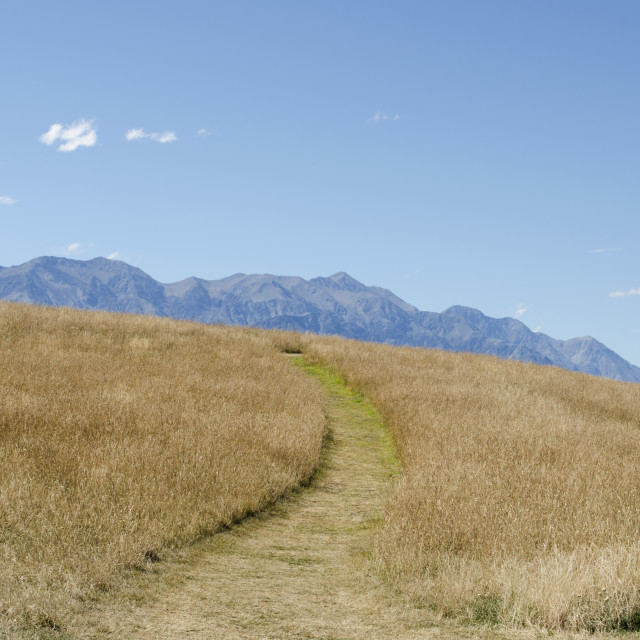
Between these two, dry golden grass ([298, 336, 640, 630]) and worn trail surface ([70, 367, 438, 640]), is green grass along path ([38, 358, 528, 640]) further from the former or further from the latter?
dry golden grass ([298, 336, 640, 630])

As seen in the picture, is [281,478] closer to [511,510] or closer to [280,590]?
[280,590]

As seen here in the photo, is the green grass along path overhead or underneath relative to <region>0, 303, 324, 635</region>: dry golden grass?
underneath

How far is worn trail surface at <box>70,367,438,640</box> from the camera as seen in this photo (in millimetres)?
4758

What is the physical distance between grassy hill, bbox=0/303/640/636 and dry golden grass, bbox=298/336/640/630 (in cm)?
2

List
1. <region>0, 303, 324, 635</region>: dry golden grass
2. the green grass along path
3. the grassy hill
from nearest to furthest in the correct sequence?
the green grass along path, the grassy hill, <region>0, 303, 324, 635</region>: dry golden grass

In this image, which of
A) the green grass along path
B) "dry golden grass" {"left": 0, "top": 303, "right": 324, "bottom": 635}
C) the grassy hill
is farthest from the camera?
"dry golden grass" {"left": 0, "top": 303, "right": 324, "bottom": 635}

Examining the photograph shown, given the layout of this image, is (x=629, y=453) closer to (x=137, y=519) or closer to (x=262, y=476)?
(x=262, y=476)

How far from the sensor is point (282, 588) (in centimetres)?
575

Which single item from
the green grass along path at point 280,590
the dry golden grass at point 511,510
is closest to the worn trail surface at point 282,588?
the green grass along path at point 280,590

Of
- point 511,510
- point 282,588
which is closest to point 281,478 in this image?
point 282,588

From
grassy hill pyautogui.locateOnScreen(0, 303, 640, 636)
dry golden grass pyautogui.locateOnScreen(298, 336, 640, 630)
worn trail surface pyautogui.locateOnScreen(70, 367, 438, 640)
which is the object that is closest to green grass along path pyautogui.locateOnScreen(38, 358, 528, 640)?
worn trail surface pyautogui.locateOnScreen(70, 367, 438, 640)

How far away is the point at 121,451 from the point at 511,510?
4992 mm

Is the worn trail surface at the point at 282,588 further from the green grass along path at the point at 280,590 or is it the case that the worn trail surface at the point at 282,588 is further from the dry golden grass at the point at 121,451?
the dry golden grass at the point at 121,451

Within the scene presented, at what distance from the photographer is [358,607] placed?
531cm
